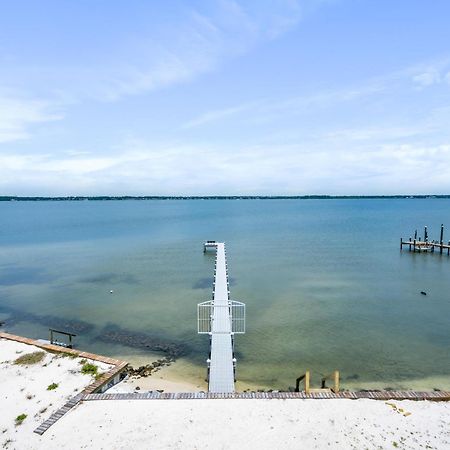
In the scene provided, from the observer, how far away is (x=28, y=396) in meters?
12.2

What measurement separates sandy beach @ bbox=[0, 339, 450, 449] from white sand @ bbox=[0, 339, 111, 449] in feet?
0.12

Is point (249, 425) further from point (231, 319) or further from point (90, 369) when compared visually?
point (231, 319)

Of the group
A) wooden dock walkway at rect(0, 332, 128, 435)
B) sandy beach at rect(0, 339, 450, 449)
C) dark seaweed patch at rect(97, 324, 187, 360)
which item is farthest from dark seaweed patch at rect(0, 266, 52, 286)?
sandy beach at rect(0, 339, 450, 449)

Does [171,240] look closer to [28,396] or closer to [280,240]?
[280,240]

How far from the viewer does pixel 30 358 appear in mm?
14867

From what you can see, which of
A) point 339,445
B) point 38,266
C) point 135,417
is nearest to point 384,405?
point 339,445

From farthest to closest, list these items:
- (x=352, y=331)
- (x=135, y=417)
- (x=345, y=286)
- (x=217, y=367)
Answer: (x=345, y=286)
(x=352, y=331)
(x=217, y=367)
(x=135, y=417)

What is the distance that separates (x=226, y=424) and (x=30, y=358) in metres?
9.23

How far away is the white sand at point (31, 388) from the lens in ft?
34.7

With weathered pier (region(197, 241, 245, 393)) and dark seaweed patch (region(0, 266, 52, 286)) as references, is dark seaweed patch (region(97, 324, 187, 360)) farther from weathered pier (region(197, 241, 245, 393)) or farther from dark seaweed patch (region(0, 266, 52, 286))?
dark seaweed patch (region(0, 266, 52, 286))

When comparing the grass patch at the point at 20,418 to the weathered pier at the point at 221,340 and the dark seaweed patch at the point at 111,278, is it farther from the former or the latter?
the dark seaweed patch at the point at 111,278

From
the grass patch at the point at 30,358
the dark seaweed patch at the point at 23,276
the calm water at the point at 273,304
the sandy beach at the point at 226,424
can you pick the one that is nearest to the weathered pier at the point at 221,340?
the calm water at the point at 273,304

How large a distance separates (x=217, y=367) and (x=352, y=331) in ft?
33.4

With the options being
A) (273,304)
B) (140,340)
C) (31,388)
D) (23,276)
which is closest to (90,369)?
(31,388)
